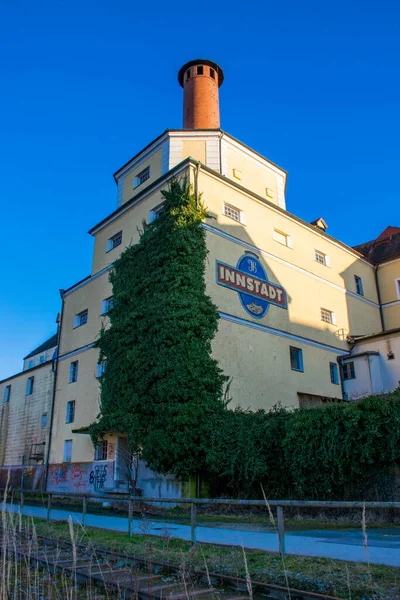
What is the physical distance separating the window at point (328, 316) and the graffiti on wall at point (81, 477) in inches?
558

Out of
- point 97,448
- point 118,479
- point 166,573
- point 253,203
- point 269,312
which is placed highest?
point 253,203

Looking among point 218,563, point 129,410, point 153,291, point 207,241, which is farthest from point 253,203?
point 218,563

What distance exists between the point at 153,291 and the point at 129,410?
5126mm

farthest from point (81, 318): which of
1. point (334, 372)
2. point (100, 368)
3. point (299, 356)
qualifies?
point (334, 372)

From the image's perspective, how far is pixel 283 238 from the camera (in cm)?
2728

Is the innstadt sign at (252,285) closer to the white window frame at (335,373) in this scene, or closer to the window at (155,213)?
the window at (155,213)

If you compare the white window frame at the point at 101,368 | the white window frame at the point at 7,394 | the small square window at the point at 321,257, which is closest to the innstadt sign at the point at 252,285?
the small square window at the point at 321,257

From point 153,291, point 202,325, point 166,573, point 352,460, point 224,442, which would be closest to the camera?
point 166,573

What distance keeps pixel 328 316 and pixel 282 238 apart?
5382 mm

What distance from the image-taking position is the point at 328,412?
15102mm

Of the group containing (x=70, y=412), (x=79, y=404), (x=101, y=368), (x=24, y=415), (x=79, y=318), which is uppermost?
(x=79, y=318)

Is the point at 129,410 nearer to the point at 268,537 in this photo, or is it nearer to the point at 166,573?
the point at 268,537

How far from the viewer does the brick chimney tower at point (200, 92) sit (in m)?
28.9

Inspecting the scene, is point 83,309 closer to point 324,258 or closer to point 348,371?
point 324,258
